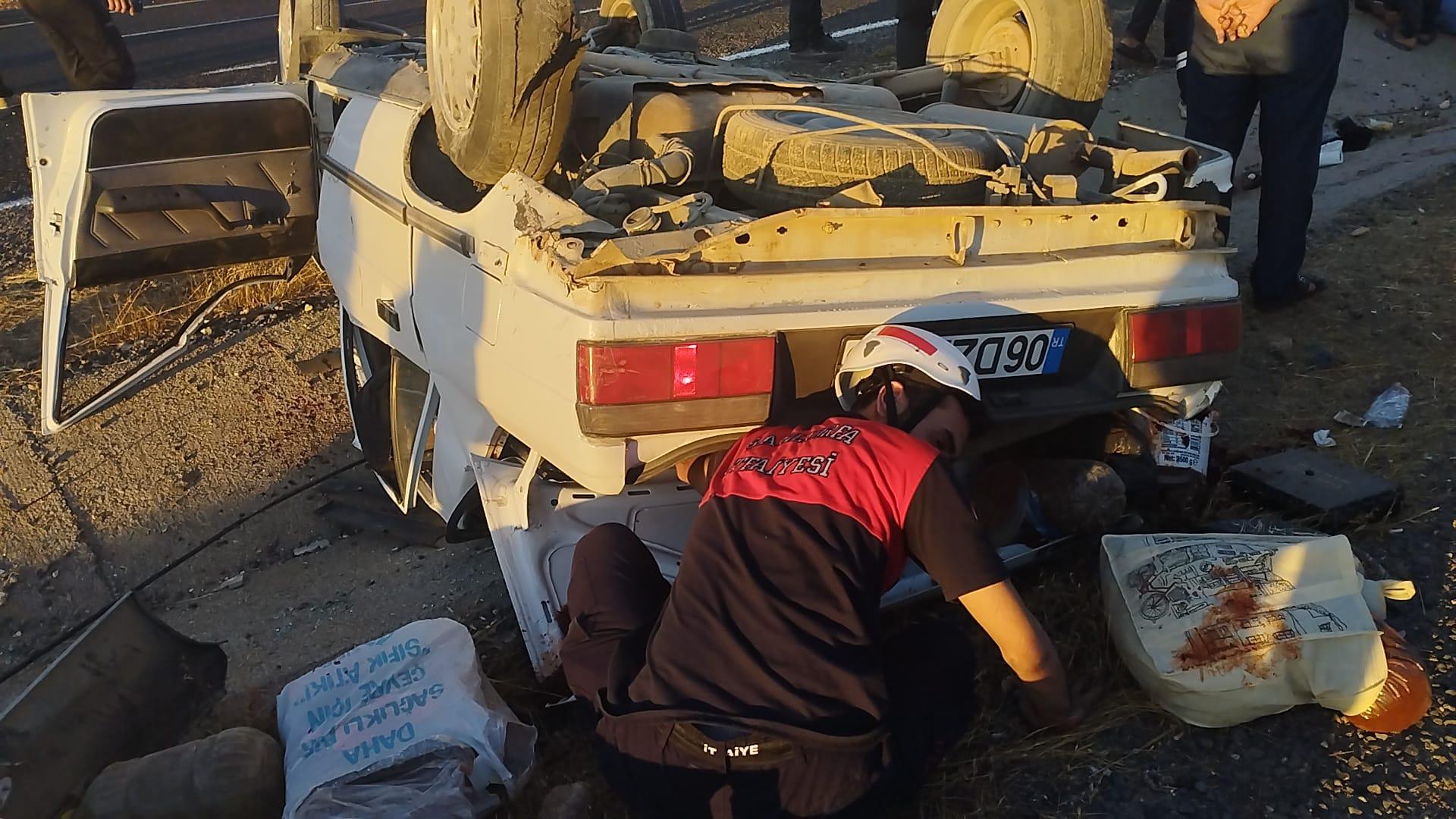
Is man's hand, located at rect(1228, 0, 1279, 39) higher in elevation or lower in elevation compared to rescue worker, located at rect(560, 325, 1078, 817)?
higher

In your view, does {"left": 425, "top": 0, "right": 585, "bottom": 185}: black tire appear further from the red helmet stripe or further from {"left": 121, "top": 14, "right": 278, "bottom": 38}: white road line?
{"left": 121, "top": 14, "right": 278, "bottom": 38}: white road line

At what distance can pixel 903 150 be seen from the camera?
2.69 metres

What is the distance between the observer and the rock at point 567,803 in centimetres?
227

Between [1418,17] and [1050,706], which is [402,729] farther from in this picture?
[1418,17]

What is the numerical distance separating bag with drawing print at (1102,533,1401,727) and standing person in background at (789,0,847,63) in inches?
291

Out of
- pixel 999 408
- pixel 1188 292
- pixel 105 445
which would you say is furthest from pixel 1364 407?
pixel 105 445

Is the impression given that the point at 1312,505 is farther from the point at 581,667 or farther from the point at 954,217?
the point at 581,667

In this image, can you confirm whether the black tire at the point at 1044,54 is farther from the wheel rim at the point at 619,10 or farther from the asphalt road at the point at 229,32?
the asphalt road at the point at 229,32

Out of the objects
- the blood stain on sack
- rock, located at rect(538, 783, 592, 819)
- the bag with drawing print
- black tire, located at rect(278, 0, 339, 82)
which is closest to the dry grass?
black tire, located at rect(278, 0, 339, 82)

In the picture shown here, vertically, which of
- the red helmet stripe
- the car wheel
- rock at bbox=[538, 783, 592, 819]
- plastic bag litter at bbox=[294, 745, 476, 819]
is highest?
the car wheel

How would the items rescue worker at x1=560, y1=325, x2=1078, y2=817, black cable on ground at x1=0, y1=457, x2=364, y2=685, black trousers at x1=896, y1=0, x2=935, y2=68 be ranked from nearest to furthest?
1. rescue worker at x1=560, y1=325, x2=1078, y2=817
2. black cable on ground at x1=0, y1=457, x2=364, y2=685
3. black trousers at x1=896, y1=0, x2=935, y2=68

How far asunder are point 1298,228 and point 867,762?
354 centimetres

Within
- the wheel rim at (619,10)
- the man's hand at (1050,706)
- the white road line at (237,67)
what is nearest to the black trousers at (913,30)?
the wheel rim at (619,10)

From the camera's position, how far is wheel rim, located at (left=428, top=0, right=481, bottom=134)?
261 centimetres
